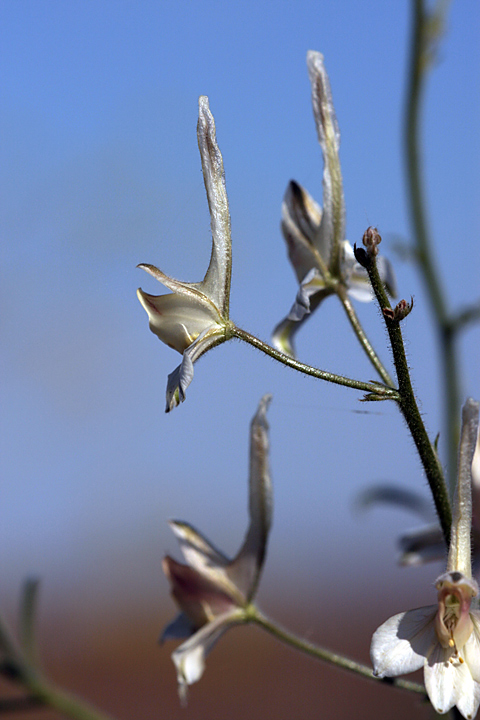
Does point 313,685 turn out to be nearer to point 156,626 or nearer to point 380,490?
point 156,626

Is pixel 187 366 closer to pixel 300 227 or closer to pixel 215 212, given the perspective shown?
pixel 215 212

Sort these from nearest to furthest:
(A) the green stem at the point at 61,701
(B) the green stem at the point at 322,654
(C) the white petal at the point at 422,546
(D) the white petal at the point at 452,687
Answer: (D) the white petal at the point at 452,687 → (B) the green stem at the point at 322,654 → (C) the white petal at the point at 422,546 → (A) the green stem at the point at 61,701

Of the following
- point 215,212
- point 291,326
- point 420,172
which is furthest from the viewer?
point 420,172

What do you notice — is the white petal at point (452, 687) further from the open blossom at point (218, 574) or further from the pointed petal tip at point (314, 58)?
the pointed petal tip at point (314, 58)

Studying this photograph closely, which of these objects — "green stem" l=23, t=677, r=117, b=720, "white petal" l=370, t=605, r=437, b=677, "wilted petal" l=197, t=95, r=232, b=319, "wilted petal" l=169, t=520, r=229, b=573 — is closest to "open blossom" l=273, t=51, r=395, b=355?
"wilted petal" l=197, t=95, r=232, b=319

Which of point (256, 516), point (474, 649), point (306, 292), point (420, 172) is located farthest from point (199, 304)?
point (420, 172)

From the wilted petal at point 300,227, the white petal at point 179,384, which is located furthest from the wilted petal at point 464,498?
the wilted petal at point 300,227

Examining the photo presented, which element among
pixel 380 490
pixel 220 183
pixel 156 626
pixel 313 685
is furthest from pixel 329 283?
pixel 156 626
